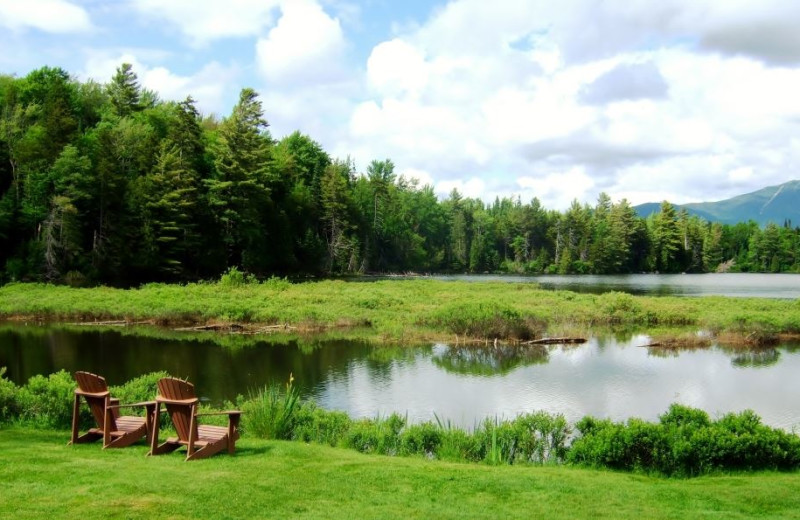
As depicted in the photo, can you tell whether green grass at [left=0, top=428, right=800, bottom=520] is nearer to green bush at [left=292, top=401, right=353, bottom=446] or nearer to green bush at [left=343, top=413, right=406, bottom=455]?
green bush at [left=343, top=413, right=406, bottom=455]

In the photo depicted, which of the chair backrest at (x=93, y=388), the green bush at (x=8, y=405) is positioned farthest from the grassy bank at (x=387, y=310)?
the chair backrest at (x=93, y=388)

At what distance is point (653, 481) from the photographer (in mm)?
8758

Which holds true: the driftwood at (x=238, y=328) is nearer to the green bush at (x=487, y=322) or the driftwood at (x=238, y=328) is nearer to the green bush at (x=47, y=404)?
the green bush at (x=487, y=322)

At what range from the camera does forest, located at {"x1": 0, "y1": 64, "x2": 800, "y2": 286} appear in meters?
46.9

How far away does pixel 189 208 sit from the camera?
57188 millimetres

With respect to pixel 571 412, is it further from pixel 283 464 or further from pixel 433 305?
pixel 433 305

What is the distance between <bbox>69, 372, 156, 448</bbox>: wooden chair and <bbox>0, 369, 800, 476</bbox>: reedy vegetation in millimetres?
1677

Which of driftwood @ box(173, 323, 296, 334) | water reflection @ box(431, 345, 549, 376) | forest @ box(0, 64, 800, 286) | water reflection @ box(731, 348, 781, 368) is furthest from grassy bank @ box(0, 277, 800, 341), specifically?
forest @ box(0, 64, 800, 286)

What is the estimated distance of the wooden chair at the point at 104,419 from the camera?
31.4 ft

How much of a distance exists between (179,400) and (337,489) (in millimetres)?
2824

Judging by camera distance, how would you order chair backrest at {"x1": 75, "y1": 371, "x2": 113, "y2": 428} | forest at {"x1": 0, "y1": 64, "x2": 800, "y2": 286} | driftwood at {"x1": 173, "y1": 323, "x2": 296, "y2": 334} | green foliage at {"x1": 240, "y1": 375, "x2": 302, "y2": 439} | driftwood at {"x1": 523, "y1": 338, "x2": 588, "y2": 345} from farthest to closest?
forest at {"x1": 0, "y1": 64, "x2": 800, "y2": 286}
driftwood at {"x1": 173, "y1": 323, "x2": 296, "y2": 334}
driftwood at {"x1": 523, "y1": 338, "x2": 588, "y2": 345}
green foliage at {"x1": 240, "y1": 375, "x2": 302, "y2": 439}
chair backrest at {"x1": 75, "y1": 371, "x2": 113, "y2": 428}

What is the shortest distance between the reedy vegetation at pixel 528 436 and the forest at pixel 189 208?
3615 centimetres

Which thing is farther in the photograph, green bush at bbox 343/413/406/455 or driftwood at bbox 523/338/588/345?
driftwood at bbox 523/338/588/345

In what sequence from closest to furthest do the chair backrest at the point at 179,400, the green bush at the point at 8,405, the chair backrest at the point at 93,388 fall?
1. the chair backrest at the point at 179,400
2. the chair backrest at the point at 93,388
3. the green bush at the point at 8,405
